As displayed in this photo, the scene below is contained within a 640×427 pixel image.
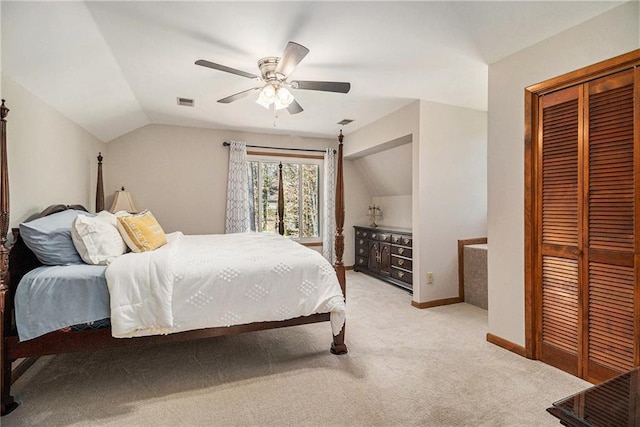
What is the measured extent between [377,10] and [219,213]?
3.80m

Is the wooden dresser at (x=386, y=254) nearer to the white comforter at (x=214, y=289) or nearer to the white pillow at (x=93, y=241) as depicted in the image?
the white comforter at (x=214, y=289)

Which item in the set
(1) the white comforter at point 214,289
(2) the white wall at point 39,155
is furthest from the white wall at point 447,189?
(2) the white wall at point 39,155

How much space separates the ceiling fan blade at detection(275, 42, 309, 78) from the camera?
1984 mm

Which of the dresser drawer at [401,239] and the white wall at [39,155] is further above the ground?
the white wall at [39,155]

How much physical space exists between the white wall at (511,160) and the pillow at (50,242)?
3.19 m

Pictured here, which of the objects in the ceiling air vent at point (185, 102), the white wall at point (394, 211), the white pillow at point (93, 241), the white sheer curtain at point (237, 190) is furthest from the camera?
the white wall at point (394, 211)

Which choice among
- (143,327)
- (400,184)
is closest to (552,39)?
(400,184)

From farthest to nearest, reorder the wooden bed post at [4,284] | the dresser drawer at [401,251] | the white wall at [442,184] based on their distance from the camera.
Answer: the dresser drawer at [401,251], the white wall at [442,184], the wooden bed post at [4,284]

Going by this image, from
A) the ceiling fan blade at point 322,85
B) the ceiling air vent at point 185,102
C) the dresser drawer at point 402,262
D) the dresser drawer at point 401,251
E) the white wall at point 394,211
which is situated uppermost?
the ceiling air vent at point 185,102

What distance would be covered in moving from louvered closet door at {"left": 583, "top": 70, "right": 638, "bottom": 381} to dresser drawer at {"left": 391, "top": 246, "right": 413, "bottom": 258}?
2205 mm

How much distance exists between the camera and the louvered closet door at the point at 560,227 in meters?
2.18

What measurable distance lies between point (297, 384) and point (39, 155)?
2.74 metres

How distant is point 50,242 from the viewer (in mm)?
1984

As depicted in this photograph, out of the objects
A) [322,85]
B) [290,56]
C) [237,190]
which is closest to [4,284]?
[290,56]
